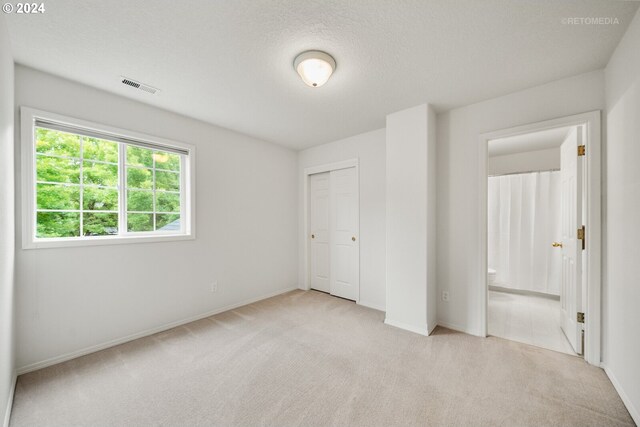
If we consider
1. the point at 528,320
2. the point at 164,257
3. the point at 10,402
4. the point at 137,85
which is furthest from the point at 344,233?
the point at 10,402

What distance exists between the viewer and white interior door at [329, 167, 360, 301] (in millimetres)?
3746

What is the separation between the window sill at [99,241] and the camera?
6.72 feet

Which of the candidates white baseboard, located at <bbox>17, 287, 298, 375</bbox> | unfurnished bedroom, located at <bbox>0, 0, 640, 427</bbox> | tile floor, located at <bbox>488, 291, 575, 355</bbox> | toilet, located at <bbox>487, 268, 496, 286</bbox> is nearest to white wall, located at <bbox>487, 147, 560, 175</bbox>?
unfurnished bedroom, located at <bbox>0, 0, 640, 427</bbox>

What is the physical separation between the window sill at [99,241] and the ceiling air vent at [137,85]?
4.84 feet

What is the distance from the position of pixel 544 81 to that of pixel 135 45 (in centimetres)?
340

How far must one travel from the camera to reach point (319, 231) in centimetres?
428

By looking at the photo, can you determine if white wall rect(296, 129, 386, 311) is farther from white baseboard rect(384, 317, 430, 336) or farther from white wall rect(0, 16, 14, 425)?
white wall rect(0, 16, 14, 425)

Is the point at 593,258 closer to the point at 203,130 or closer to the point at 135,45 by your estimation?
the point at 135,45

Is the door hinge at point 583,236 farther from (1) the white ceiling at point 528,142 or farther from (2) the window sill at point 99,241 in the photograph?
(2) the window sill at point 99,241

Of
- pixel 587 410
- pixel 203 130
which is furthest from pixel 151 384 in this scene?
pixel 587 410

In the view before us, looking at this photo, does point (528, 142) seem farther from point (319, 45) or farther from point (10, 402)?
point (10, 402)

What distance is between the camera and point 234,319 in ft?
10.0

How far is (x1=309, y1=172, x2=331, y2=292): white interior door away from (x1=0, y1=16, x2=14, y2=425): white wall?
3318 mm

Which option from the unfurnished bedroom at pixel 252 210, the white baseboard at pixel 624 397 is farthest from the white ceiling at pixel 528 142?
the white baseboard at pixel 624 397
